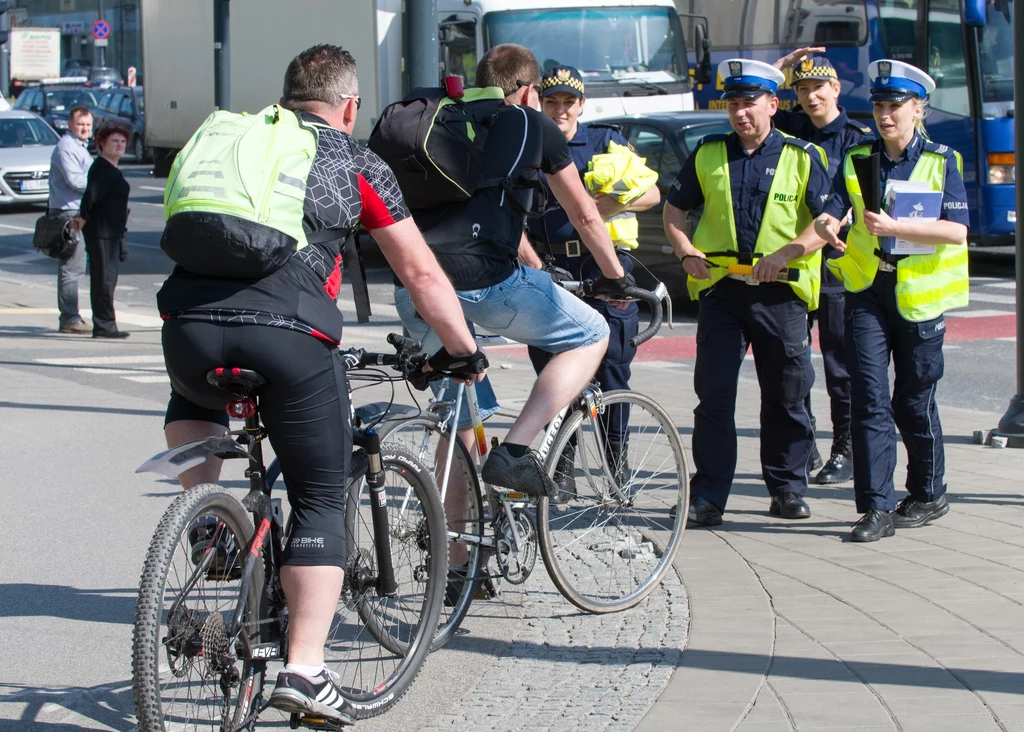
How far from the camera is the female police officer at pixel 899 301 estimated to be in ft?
19.0

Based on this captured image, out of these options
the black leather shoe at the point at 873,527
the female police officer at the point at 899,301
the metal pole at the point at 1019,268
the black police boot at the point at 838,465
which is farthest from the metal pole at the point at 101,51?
the black leather shoe at the point at 873,527

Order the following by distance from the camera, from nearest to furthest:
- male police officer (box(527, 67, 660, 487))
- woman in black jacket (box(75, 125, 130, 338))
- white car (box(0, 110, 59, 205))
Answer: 1. male police officer (box(527, 67, 660, 487))
2. woman in black jacket (box(75, 125, 130, 338))
3. white car (box(0, 110, 59, 205))

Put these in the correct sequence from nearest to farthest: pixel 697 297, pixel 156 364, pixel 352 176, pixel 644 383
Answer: pixel 352 176
pixel 697 297
pixel 644 383
pixel 156 364

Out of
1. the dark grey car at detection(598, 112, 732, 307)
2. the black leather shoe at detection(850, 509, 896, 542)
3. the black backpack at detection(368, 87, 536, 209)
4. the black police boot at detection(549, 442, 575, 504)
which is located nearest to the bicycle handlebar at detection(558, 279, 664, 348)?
the black police boot at detection(549, 442, 575, 504)

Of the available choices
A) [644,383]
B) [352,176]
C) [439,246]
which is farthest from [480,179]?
[644,383]

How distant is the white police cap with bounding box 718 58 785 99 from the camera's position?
5.98 metres

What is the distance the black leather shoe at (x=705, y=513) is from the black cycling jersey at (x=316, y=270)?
2.79 meters

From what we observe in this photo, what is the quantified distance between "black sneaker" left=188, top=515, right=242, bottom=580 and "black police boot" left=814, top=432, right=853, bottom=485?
4100 millimetres

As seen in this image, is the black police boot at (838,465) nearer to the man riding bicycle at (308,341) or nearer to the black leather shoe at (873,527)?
the black leather shoe at (873,527)

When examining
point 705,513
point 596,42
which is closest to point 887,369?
point 705,513

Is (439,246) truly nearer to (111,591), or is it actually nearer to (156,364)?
(111,591)

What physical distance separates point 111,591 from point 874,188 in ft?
11.0

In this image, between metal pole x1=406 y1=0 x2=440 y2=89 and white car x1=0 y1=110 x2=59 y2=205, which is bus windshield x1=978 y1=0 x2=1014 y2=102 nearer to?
metal pole x1=406 y1=0 x2=440 y2=89

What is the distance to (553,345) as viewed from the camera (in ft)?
15.2
